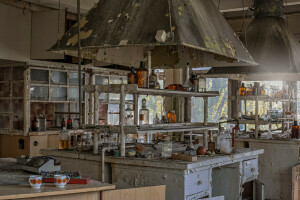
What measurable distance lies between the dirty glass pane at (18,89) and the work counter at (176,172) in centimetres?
238

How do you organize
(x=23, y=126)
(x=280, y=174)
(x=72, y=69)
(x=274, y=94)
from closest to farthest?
(x=280, y=174) < (x=23, y=126) < (x=72, y=69) < (x=274, y=94)

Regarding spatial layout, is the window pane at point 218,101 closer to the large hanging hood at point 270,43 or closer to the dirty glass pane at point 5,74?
the large hanging hood at point 270,43

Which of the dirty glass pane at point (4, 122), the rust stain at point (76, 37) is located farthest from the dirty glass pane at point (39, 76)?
the rust stain at point (76, 37)

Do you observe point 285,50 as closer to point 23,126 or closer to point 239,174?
point 239,174

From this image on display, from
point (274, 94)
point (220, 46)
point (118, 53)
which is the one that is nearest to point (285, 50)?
point (220, 46)

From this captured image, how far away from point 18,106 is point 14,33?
1043mm

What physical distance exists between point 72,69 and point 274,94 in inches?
138

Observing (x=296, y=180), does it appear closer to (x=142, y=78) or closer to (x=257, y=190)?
(x=257, y=190)

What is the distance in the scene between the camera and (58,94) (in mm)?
6453

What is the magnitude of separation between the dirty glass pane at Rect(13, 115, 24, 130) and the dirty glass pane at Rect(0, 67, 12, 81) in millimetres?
587

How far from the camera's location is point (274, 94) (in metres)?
7.29

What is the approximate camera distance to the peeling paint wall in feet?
18.5

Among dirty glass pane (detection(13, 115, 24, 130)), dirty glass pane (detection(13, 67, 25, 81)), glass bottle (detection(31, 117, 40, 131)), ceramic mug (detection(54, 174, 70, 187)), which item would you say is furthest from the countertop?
dirty glass pane (detection(13, 67, 25, 81))

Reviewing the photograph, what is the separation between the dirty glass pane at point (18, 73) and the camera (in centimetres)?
594
